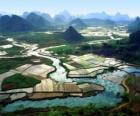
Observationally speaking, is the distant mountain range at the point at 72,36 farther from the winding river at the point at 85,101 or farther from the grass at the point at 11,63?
the winding river at the point at 85,101

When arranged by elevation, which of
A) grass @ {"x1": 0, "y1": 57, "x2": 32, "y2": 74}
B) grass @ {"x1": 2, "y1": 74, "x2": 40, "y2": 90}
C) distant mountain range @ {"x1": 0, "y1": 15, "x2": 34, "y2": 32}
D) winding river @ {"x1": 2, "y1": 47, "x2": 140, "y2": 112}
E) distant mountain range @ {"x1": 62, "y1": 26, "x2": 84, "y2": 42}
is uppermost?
distant mountain range @ {"x1": 0, "y1": 15, "x2": 34, "y2": 32}

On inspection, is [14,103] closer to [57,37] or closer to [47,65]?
[47,65]

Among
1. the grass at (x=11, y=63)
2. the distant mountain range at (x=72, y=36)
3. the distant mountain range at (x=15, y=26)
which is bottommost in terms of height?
the grass at (x=11, y=63)

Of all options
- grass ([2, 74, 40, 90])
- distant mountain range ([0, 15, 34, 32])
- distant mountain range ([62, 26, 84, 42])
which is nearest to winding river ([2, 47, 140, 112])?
grass ([2, 74, 40, 90])

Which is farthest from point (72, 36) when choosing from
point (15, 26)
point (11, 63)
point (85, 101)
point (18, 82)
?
point (85, 101)

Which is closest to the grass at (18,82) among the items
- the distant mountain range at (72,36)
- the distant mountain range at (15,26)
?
the distant mountain range at (72,36)

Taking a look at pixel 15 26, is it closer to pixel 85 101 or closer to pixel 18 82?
pixel 18 82

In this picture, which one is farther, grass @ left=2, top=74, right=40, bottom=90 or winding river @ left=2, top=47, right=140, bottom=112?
grass @ left=2, top=74, right=40, bottom=90

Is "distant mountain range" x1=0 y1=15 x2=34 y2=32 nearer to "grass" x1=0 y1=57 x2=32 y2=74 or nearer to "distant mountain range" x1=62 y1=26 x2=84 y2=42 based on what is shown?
"distant mountain range" x1=62 y1=26 x2=84 y2=42
